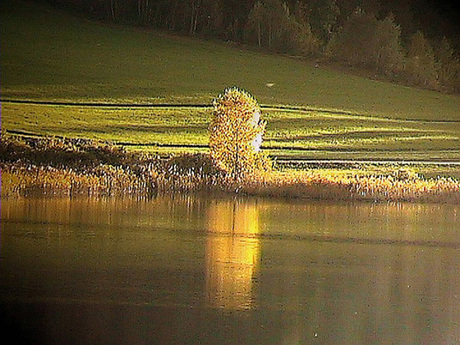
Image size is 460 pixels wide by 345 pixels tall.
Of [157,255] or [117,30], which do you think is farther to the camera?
[117,30]

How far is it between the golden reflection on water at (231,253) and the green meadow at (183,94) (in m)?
0.47

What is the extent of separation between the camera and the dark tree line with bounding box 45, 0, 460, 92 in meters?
6.61

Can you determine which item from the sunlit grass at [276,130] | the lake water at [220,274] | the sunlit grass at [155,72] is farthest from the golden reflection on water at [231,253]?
the sunlit grass at [155,72]

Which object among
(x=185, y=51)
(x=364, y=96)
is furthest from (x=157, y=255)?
(x=364, y=96)

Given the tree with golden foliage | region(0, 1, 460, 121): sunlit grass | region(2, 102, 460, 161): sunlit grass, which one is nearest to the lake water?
the tree with golden foliage

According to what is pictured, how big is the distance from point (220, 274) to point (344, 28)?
2.17m

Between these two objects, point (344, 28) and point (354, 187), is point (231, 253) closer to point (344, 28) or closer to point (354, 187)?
point (354, 187)

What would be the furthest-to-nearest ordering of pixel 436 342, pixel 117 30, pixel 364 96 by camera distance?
1. pixel 364 96
2. pixel 117 30
3. pixel 436 342

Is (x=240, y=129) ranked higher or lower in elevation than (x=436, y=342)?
higher

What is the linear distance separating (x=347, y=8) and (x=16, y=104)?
8.28 ft

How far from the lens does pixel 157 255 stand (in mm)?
5953

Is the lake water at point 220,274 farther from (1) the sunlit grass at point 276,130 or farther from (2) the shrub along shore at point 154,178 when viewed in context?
(1) the sunlit grass at point 276,130

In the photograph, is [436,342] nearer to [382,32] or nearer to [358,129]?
[358,129]

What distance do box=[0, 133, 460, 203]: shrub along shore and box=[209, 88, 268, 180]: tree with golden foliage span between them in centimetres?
8
